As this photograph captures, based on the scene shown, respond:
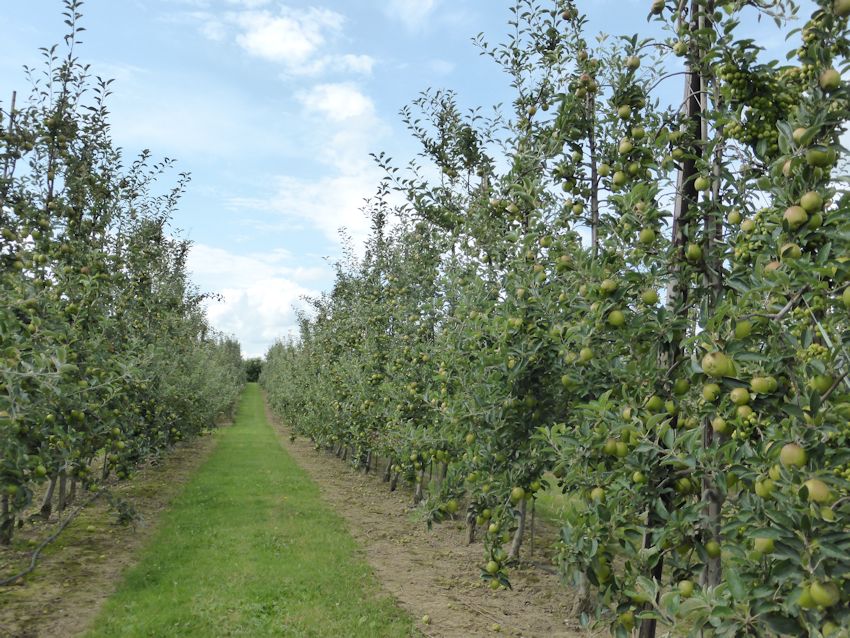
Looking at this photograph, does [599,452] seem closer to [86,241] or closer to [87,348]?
[87,348]

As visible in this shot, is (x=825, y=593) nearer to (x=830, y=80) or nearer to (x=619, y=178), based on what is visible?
(x=830, y=80)

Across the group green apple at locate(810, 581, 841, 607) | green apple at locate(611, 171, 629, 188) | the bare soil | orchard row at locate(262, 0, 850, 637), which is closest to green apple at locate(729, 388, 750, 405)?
orchard row at locate(262, 0, 850, 637)

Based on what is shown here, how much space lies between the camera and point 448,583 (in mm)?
8039

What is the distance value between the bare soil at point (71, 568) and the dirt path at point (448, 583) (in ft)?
11.9

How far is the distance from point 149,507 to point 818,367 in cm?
1304

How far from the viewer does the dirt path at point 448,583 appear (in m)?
6.61

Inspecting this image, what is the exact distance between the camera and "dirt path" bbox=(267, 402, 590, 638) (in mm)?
6609

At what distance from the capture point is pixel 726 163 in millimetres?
3535

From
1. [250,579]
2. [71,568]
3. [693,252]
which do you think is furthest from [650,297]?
[71,568]

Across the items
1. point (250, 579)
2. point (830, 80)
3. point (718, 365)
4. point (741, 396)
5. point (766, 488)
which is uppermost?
point (830, 80)

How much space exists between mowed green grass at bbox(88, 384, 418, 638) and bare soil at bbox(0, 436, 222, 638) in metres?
0.28

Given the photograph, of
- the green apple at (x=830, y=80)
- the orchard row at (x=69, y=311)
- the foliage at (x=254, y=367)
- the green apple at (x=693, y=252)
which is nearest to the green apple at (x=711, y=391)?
the green apple at (x=693, y=252)

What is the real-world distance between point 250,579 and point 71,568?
267cm

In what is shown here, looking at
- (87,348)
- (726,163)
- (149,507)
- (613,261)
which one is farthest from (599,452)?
(149,507)
